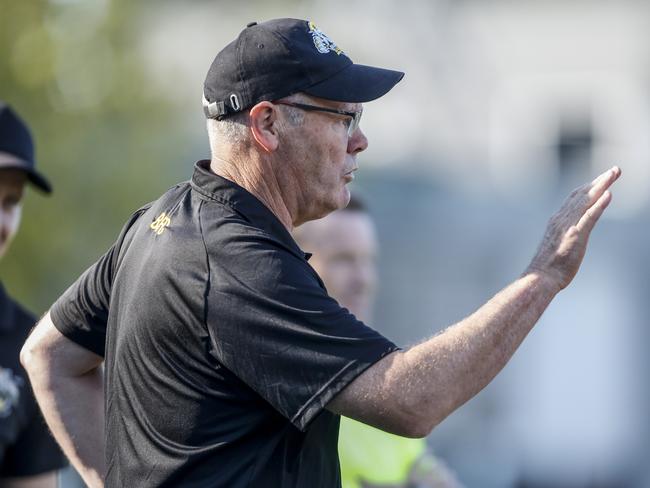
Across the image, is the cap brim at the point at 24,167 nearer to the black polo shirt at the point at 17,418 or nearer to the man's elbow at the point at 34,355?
the black polo shirt at the point at 17,418

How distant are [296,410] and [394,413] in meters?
Result: 0.21

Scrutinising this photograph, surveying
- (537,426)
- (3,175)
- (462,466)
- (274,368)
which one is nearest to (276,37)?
(274,368)

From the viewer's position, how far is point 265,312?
261 cm

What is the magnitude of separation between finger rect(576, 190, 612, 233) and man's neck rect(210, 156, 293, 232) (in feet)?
2.42

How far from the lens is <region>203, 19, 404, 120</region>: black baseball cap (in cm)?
286

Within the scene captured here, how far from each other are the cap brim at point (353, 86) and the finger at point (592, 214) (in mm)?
591

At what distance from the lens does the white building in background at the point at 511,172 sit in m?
12.8

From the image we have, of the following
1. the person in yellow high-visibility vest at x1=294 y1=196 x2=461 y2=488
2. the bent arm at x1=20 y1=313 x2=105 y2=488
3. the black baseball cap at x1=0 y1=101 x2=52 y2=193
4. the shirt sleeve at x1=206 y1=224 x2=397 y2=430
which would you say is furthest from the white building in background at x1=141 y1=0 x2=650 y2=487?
the shirt sleeve at x1=206 y1=224 x2=397 y2=430

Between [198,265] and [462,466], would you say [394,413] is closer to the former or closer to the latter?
[198,265]

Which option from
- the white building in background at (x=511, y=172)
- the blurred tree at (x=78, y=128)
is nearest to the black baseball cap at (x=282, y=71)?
→ the white building in background at (x=511, y=172)

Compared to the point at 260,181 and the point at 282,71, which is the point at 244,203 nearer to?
the point at 260,181

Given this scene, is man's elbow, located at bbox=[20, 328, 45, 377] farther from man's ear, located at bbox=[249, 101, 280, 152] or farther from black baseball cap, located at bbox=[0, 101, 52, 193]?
black baseball cap, located at bbox=[0, 101, 52, 193]

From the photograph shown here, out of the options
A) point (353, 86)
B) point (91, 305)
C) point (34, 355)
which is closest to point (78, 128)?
point (34, 355)

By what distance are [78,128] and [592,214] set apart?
361 inches
